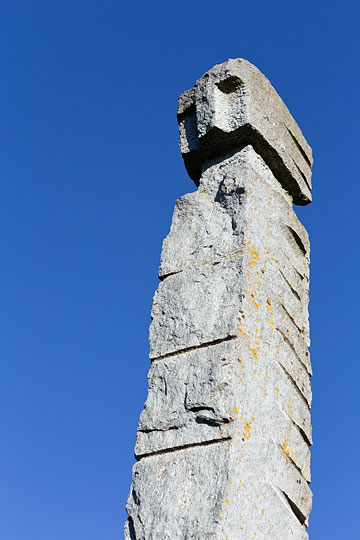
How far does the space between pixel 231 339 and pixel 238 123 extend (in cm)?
131

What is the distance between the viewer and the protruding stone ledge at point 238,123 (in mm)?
3797

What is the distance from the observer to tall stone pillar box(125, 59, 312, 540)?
9.09 feet

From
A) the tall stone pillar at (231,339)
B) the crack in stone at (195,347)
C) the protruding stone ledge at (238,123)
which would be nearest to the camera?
the tall stone pillar at (231,339)

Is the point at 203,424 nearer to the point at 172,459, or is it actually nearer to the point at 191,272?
the point at 172,459

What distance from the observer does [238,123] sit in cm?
377

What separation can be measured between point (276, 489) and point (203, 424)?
16.4 inches

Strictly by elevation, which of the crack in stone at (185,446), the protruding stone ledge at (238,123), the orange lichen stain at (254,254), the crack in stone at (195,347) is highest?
the protruding stone ledge at (238,123)

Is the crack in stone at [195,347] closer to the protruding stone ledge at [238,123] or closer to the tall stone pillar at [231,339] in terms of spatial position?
the tall stone pillar at [231,339]

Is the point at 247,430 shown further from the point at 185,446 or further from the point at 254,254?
the point at 254,254

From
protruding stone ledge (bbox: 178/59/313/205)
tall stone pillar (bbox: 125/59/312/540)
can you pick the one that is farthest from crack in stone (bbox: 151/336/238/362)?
protruding stone ledge (bbox: 178/59/313/205)

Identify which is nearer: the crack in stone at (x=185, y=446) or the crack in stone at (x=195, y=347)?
the crack in stone at (x=185, y=446)

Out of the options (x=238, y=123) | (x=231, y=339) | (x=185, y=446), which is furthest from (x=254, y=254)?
(x=185, y=446)

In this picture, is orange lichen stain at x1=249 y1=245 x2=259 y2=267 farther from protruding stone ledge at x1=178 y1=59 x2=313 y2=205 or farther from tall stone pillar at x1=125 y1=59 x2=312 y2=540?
protruding stone ledge at x1=178 y1=59 x2=313 y2=205

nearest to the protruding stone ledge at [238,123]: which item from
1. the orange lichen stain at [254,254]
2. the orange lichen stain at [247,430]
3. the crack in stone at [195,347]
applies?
the orange lichen stain at [254,254]
